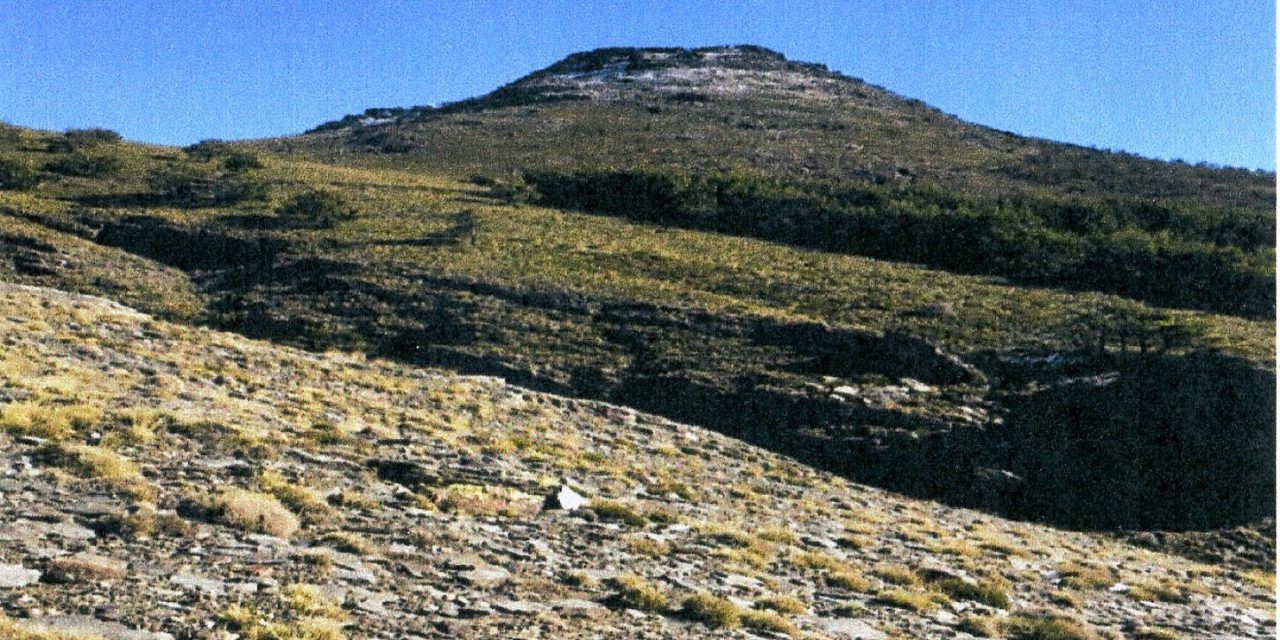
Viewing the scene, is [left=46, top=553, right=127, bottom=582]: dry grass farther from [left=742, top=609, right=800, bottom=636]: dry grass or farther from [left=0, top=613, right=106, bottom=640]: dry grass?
[left=742, top=609, right=800, bottom=636]: dry grass

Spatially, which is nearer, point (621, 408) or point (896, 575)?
point (896, 575)

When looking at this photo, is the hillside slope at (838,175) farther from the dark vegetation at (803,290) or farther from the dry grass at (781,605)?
the dry grass at (781,605)

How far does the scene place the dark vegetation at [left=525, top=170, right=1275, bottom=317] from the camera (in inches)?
1982

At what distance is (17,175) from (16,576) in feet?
194

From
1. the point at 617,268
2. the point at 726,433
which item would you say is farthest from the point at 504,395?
the point at 617,268

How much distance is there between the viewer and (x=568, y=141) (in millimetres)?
102125

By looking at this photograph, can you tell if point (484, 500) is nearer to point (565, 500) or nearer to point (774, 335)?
point (565, 500)

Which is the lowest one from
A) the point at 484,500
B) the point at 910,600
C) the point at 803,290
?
the point at 910,600

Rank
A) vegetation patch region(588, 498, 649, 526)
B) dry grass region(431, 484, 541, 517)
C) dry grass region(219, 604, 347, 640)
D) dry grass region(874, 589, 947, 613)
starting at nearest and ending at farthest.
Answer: dry grass region(219, 604, 347, 640) < dry grass region(874, 589, 947, 613) < dry grass region(431, 484, 541, 517) < vegetation patch region(588, 498, 649, 526)

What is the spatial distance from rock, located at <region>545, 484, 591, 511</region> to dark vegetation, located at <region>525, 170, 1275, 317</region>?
39.1 metres

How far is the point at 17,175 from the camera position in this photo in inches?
2311

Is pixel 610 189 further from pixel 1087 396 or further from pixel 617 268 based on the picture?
pixel 1087 396

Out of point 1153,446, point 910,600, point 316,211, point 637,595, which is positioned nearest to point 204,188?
point 316,211

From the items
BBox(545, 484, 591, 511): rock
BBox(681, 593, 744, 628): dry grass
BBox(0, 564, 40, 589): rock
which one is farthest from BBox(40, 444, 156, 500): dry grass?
BBox(681, 593, 744, 628): dry grass
